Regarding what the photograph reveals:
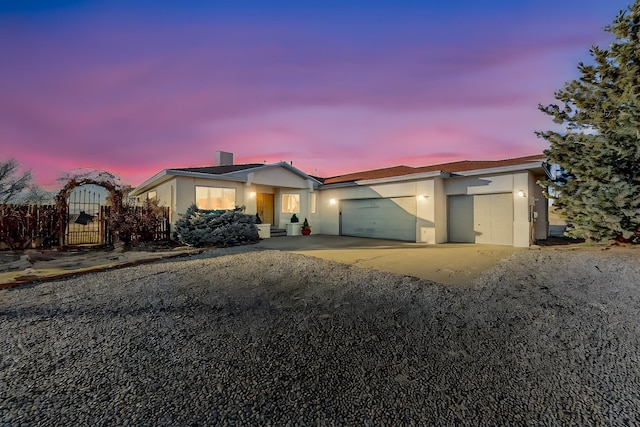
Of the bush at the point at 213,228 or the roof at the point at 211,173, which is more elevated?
the roof at the point at 211,173

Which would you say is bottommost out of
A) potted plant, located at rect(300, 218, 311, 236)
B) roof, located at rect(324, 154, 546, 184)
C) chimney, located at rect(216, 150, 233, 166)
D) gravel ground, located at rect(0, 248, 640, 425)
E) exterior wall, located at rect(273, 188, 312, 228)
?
gravel ground, located at rect(0, 248, 640, 425)

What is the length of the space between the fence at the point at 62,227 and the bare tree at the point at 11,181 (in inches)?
400

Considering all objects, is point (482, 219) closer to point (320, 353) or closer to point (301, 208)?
point (301, 208)

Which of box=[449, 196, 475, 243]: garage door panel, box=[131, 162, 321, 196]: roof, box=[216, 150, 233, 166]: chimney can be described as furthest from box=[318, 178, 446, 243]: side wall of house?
box=[216, 150, 233, 166]: chimney

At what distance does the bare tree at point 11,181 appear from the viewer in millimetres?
16016

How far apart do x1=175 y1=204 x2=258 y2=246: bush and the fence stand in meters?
1.21

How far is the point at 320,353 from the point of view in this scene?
8.59 feet

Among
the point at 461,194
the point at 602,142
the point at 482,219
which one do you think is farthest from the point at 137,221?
the point at 602,142

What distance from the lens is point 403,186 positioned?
500 inches

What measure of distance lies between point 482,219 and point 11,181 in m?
26.3

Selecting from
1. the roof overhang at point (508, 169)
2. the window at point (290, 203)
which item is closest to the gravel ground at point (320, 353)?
the roof overhang at point (508, 169)

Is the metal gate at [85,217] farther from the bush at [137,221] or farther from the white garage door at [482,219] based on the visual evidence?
the white garage door at [482,219]

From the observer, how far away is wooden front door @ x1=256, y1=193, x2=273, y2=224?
1570 centimetres

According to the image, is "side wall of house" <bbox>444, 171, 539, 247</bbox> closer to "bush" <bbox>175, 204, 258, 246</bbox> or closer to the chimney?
"bush" <bbox>175, 204, 258, 246</bbox>
